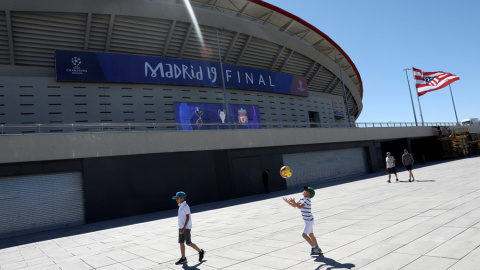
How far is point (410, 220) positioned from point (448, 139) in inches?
1315

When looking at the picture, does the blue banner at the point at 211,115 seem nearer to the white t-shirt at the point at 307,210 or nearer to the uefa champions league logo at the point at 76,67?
the uefa champions league logo at the point at 76,67

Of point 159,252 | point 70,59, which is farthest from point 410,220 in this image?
point 70,59

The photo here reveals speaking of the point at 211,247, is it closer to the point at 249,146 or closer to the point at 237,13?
the point at 249,146

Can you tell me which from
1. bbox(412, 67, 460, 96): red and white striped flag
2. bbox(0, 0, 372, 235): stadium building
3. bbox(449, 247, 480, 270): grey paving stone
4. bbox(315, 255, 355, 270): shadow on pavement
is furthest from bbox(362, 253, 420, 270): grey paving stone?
bbox(412, 67, 460, 96): red and white striped flag

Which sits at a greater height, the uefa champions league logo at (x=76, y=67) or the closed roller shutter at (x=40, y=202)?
the uefa champions league logo at (x=76, y=67)

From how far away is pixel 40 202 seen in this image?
13.6 metres

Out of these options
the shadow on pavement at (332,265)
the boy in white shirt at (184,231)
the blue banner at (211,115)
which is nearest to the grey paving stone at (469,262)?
the shadow on pavement at (332,265)

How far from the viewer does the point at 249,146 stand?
1939cm

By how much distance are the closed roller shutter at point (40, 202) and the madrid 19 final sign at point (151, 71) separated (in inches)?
381

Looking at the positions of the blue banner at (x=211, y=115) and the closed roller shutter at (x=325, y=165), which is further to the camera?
the blue banner at (x=211, y=115)

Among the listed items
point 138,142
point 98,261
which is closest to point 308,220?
point 98,261

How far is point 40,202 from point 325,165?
20051 millimetres

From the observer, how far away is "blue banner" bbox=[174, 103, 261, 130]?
964 inches

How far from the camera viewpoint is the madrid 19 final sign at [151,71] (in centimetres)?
2098
